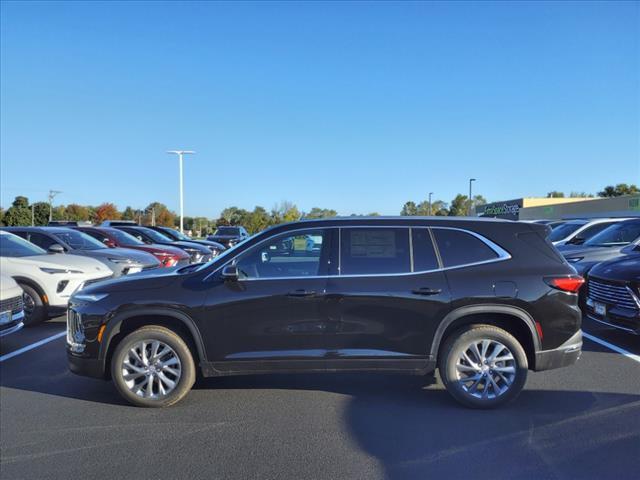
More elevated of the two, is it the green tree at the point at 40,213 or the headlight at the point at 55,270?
the green tree at the point at 40,213

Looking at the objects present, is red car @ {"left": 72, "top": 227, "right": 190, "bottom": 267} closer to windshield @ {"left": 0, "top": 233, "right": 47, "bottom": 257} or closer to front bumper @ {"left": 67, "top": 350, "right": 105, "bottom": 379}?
windshield @ {"left": 0, "top": 233, "right": 47, "bottom": 257}

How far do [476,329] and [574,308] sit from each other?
0.95 meters

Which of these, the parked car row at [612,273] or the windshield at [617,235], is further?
the windshield at [617,235]

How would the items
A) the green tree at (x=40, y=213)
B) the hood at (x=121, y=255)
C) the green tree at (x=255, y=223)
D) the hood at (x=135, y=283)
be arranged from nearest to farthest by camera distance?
the hood at (x=135, y=283), the hood at (x=121, y=255), the green tree at (x=255, y=223), the green tree at (x=40, y=213)

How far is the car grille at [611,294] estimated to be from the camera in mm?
6200

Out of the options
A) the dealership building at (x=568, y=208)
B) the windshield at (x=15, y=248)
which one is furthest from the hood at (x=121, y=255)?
the dealership building at (x=568, y=208)

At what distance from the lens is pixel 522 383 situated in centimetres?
444

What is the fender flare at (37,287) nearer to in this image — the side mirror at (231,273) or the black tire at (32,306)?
the black tire at (32,306)

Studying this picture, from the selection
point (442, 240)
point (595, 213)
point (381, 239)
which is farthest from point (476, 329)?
point (595, 213)

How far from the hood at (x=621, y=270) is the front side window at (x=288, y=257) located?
438cm

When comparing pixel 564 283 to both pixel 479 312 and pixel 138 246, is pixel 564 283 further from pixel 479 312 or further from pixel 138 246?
pixel 138 246

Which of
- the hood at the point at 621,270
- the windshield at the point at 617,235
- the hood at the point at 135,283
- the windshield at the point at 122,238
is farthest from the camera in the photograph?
the windshield at the point at 122,238

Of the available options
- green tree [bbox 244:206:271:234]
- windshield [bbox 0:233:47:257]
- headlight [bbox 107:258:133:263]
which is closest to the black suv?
windshield [bbox 0:233:47:257]

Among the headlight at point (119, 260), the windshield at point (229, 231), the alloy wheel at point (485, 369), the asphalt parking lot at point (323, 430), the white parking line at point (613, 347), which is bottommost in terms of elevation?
the asphalt parking lot at point (323, 430)
